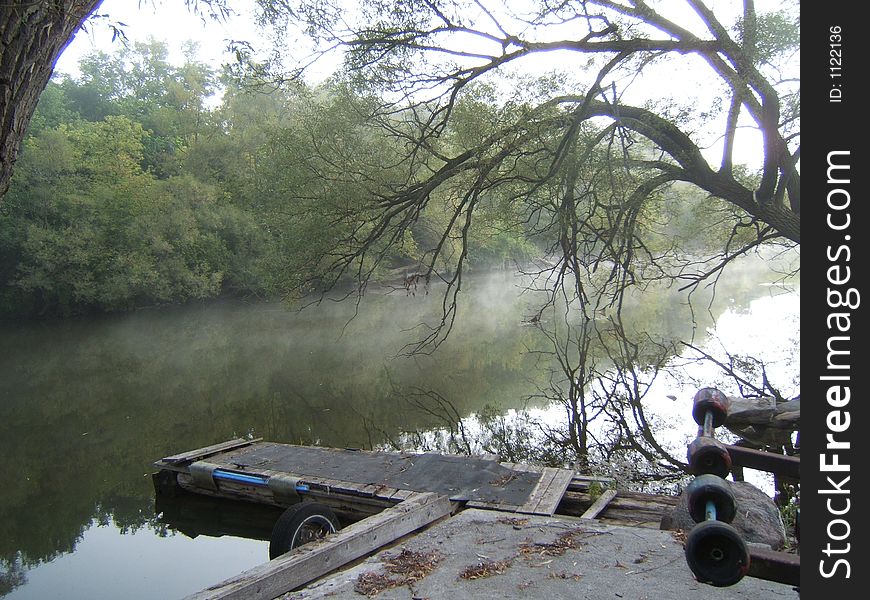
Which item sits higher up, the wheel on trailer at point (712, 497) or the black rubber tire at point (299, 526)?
the wheel on trailer at point (712, 497)

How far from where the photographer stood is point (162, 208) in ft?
94.8

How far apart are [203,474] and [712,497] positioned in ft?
25.4

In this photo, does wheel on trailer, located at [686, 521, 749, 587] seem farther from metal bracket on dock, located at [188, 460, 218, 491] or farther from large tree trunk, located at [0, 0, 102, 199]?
metal bracket on dock, located at [188, 460, 218, 491]

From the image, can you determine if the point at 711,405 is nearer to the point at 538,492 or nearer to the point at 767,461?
the point at 767,461

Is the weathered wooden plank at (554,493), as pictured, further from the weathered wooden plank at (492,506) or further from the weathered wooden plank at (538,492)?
→ the weathered wooden plank at (492,506)

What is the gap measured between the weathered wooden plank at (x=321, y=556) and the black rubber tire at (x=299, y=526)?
32.3 inches

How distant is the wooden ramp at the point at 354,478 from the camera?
642cm

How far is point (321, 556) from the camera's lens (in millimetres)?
4414

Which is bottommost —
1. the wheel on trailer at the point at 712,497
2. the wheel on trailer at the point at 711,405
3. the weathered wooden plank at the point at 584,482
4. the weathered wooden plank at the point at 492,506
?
the weathered wooden plank at the point at 492,506

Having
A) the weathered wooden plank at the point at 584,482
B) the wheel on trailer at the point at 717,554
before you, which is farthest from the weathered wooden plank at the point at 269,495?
the wheel on trailer at the point at 717,554

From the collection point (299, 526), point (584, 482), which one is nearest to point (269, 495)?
point (299, 526)

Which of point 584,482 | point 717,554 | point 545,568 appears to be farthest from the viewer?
point 584,482

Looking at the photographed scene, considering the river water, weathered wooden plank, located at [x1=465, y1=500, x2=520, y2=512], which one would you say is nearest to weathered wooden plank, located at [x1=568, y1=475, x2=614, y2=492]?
weathered wooden plank, located at [x1=465, y1=500, x2=520, y2=512]

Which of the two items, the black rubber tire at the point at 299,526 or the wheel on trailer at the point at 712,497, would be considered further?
the black rubber tire at the point at 299,526
